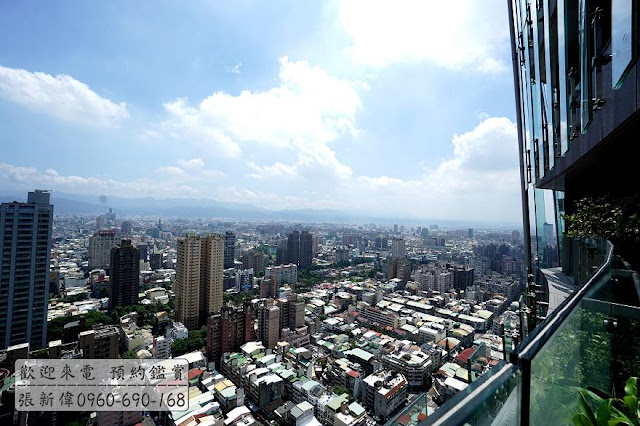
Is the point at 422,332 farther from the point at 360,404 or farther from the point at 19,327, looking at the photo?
the point at 19,327

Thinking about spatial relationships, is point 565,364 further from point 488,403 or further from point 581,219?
point 581,219

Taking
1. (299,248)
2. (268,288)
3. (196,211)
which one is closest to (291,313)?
(268,288)

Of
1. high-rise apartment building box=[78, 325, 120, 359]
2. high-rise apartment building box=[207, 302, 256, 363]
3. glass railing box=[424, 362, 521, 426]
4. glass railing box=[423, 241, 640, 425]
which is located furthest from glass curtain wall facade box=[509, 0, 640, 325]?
high-rise apartment building box=[78, 325, 120, 359]

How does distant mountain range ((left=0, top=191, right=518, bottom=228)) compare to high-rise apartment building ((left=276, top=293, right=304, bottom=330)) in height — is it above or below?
above

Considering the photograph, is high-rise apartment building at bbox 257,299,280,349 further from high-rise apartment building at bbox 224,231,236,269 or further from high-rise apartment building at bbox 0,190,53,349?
high-rise apartment building at bbox 224,231,236,269

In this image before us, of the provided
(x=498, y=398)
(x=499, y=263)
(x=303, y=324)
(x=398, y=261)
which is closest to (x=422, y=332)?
(x=303, y=324)

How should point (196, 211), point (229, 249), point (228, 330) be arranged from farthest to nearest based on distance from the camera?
point (196, 211) → point (229, 249) → point (228, 330)

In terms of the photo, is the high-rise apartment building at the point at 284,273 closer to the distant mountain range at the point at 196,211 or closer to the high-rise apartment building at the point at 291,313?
the high-rise apartment building at the point at 291,313

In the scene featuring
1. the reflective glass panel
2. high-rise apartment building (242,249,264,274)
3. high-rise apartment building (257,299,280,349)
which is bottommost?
high-rise apartment building (257,299,280,349)
